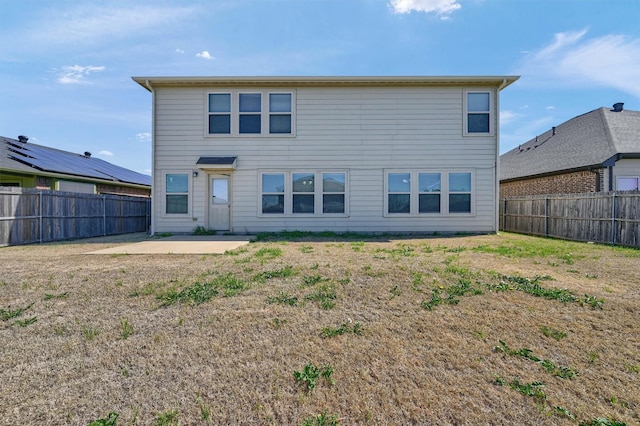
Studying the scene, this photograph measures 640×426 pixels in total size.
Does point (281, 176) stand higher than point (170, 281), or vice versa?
point (281, 176)

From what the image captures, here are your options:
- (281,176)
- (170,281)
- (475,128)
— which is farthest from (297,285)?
(475,128)

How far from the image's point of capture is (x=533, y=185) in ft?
55.0

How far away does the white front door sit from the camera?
38.9 ft

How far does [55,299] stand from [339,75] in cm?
1008

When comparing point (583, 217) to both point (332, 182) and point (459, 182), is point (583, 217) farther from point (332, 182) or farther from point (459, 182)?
point (332, 182)

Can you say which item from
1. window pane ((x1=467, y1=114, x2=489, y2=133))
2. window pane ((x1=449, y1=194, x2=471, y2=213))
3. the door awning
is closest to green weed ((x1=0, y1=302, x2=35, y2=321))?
the door awning

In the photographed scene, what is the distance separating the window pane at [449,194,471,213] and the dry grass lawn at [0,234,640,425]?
6.24 metres

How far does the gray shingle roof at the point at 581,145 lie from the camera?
13.9 meters

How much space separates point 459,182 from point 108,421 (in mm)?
11960

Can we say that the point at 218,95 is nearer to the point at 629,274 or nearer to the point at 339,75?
the point at 339,75

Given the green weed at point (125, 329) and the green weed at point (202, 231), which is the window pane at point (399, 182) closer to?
the green weed at point (202, 231)

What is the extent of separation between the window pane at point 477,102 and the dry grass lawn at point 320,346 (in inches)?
305

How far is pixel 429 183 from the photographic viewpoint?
38.8ft

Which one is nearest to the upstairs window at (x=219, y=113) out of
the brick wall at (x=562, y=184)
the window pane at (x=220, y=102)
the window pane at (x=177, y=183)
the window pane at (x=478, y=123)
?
the window pane at (x=220, y=102)
